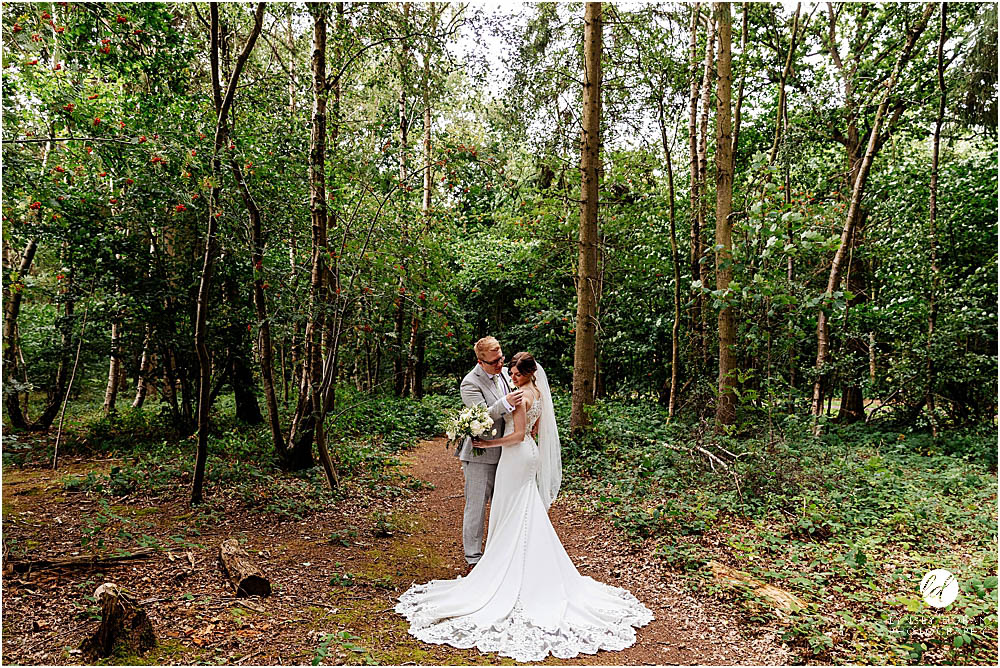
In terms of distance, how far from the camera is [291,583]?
479 cm

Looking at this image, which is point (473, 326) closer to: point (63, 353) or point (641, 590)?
point (641, 590)

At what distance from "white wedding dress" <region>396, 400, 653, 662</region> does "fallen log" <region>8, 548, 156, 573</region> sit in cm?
218

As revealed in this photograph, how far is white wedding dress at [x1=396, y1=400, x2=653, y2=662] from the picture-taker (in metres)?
4.05

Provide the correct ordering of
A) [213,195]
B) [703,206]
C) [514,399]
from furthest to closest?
[703,206] → [213,195] → [514,399]

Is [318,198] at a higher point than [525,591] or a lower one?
higher

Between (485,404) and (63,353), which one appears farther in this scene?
(63,353)

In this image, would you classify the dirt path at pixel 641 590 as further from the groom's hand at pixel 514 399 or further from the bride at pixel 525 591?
the groom's hand at pixel 514 399

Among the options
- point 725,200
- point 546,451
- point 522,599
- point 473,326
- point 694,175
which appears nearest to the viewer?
point 522,599

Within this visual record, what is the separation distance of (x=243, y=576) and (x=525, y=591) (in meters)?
2.03

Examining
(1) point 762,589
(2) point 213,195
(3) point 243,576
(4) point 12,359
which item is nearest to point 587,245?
(2) point 213,195

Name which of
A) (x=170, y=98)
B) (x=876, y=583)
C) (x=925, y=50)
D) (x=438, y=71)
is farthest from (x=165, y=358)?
(x=925, y=50)

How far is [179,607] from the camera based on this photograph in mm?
4043

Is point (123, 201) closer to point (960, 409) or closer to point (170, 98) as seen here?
point (170, 98)

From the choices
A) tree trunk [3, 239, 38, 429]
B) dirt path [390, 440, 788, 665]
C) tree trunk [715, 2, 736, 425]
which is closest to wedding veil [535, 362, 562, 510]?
dirt path [390, 440, 788, 665]
